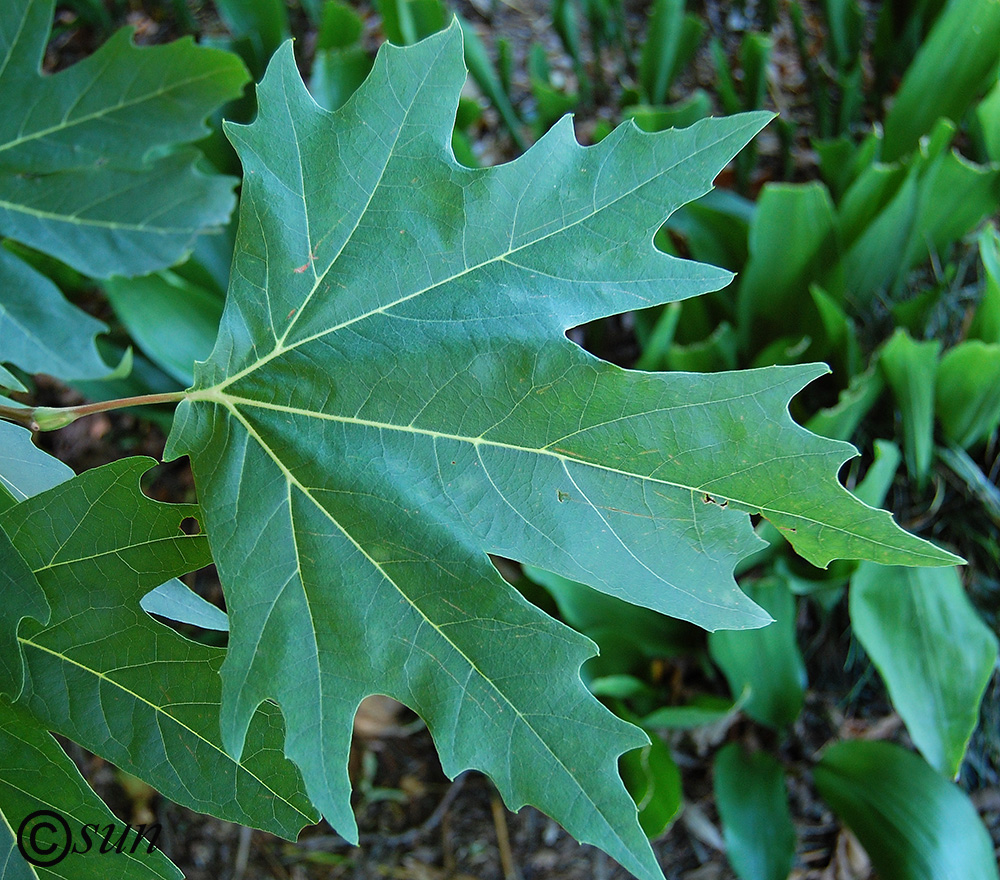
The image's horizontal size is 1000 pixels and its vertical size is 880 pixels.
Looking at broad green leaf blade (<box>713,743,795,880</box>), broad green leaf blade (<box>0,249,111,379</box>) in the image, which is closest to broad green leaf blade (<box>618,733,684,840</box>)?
broad green leaf blade (<box>713,743,795,880</box>)

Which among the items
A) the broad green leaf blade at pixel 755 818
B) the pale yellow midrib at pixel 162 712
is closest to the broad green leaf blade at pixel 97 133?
the pale yellow midrib at pixel 162 712

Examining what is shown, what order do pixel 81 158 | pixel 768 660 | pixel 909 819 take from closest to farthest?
pixel 81 158
pixel 909 819
pixel 768 660

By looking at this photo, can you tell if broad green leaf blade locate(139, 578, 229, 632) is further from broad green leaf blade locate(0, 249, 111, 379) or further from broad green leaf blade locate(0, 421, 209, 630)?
broad green leaf blade locate(0, 249, 111, 379)

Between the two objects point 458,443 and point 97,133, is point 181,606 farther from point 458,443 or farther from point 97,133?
point 97,133

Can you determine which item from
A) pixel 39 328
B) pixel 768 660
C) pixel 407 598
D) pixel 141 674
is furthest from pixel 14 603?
pixel 768 660

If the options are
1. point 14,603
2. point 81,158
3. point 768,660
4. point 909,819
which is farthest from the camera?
point 768,660

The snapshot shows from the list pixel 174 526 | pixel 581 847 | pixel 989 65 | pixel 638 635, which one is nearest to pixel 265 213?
pixel 174 526
